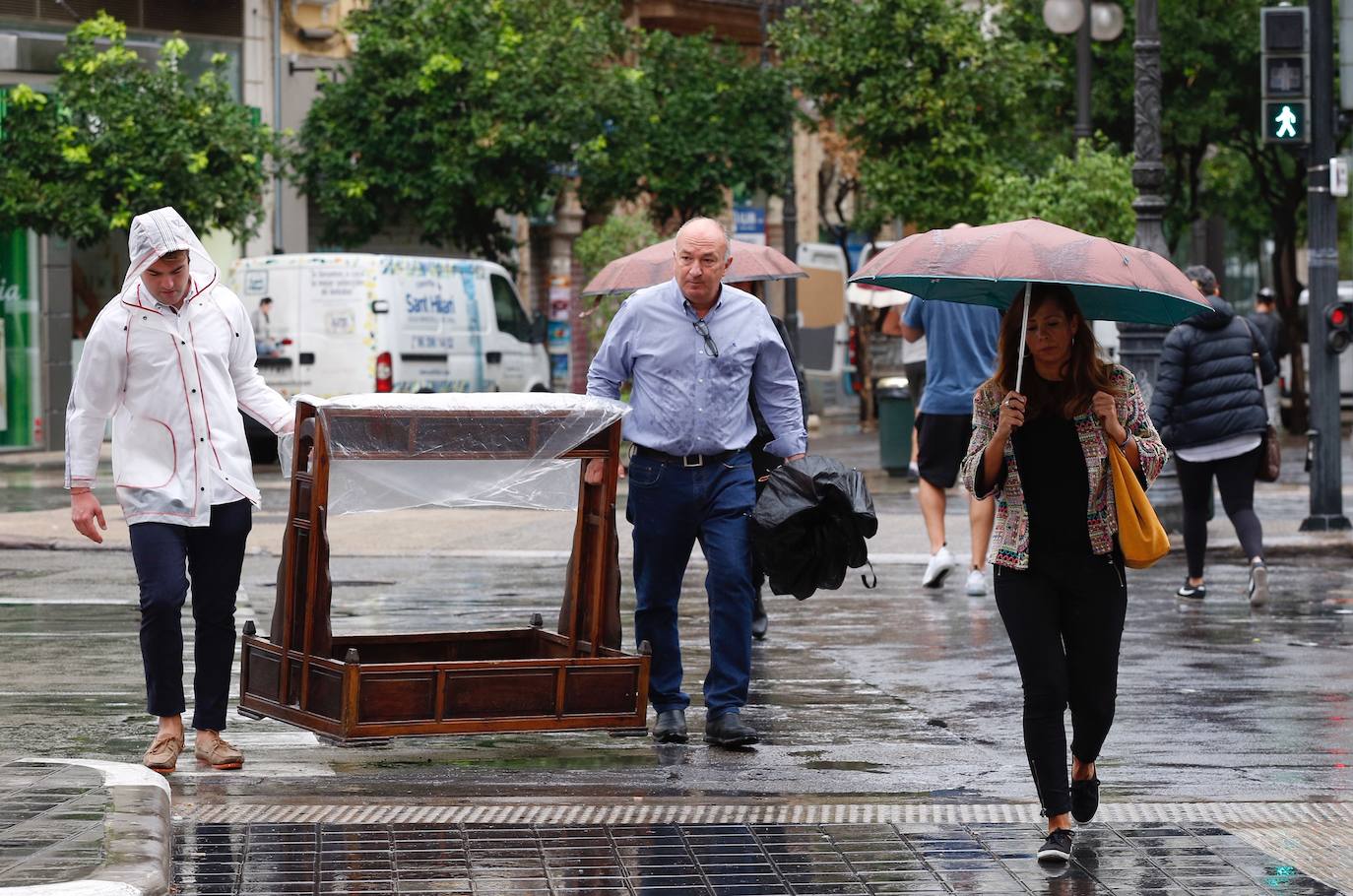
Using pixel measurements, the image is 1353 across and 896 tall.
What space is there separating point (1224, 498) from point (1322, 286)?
13.8 ft

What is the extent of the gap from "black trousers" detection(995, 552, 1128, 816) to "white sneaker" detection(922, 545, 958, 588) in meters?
6.46

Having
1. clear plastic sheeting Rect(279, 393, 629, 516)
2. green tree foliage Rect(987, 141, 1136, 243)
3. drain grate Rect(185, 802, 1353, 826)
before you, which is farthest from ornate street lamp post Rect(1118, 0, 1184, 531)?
drain grate Rect(185, 802, 1353, 826)

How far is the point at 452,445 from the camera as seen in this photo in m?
7.14

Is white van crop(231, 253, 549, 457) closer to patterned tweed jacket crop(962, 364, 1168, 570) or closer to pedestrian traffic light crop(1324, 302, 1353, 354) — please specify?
pedestrian traffic light crop(1324, 302, 1353, 354)

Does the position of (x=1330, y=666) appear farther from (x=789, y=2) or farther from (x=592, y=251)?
(x=789, y=2)

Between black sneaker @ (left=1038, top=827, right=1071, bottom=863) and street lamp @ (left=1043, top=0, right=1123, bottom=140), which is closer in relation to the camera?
black sneaker @ (left=1038, top=827, right=1071, bottom=863)

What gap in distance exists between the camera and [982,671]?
9.57 metres

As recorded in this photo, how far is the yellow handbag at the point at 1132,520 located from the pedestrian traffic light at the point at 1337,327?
33.9 feet

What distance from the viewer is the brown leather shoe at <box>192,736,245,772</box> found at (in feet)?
23.7

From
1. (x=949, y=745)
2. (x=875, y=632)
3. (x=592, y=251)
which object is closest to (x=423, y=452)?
(x=949, y=745)

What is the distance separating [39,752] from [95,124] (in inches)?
711

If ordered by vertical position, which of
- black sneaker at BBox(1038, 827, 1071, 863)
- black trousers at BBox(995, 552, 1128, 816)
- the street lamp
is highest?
the street lamp

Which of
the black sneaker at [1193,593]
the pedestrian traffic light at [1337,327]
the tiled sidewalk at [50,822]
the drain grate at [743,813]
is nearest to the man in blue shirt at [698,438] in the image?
the drain grate at [743,813]

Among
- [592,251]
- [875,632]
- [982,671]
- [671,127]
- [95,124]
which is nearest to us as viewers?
[982,671]
